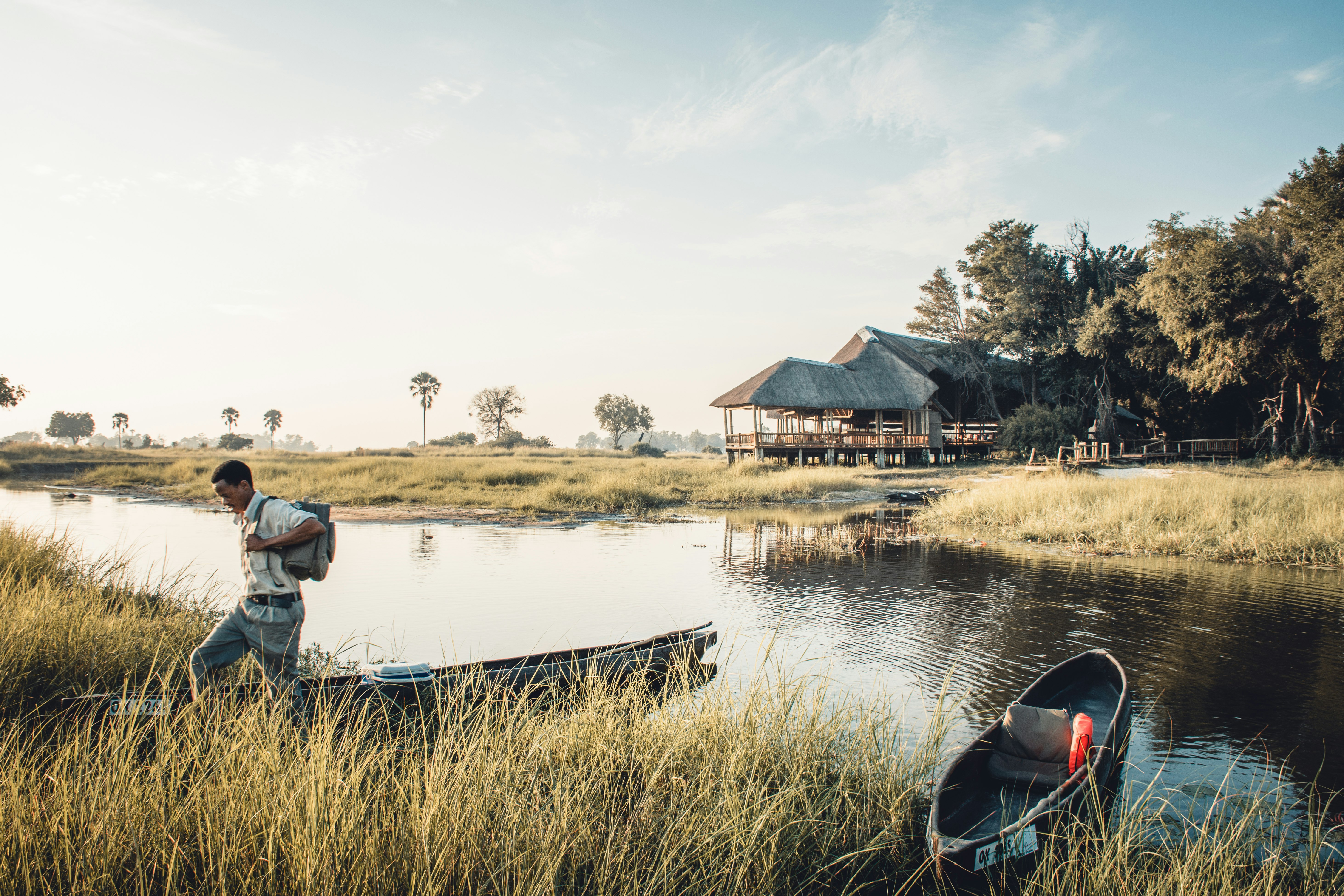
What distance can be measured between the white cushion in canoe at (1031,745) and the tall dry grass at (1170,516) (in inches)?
500

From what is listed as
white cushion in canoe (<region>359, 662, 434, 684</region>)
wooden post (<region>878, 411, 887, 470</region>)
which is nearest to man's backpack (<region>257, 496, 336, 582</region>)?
white cushion in canoe (<region>359, 662, 434, 684</region>)

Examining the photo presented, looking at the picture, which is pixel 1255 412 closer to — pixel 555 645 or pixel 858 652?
pixel 858 652

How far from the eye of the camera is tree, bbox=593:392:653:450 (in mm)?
98688

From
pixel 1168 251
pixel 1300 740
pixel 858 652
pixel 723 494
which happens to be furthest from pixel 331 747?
pixel 1168 251

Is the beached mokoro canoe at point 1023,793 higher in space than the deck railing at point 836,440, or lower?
lower

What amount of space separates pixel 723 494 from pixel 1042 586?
16.7 m

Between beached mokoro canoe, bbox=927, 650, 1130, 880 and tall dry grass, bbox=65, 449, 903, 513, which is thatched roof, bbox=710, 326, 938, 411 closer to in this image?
tall dry grass, bbox=65, 449, 903, 513

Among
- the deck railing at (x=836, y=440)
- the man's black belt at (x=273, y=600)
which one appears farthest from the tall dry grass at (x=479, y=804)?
the deck railing at (x=836, y=440)

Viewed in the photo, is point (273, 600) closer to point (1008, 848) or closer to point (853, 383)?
point (1008, 848)

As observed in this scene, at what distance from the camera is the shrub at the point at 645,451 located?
69250mm

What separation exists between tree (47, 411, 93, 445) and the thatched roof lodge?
337 ft

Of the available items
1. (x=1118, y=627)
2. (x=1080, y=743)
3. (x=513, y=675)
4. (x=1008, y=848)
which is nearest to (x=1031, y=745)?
(x=1080, y=743)

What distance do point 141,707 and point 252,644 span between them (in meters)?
0.73

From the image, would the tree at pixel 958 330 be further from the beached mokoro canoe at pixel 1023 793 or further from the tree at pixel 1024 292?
the beached mokoro canoe at pixel 1023 793
